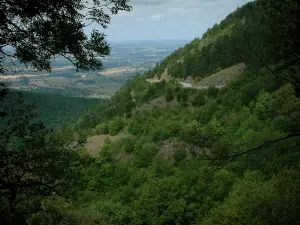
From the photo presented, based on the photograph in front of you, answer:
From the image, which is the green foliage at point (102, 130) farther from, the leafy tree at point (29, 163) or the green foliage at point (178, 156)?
the leafy tree at point (29, 163)

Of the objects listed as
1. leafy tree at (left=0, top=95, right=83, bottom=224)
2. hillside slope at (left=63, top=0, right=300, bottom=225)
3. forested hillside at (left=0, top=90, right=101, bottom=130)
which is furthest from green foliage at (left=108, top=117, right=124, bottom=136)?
forested hillside at (left=0, top=90, right=101, bottom=130)

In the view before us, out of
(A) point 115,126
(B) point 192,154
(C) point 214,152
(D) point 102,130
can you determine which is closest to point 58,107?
(D) point 102,130

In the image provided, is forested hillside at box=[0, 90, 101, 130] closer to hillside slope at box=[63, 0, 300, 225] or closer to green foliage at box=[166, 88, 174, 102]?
hillside slope at box=[63, 0, 300, 225]

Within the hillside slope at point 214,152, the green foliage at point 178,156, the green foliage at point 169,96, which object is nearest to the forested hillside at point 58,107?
the hillside slope at point 214,152

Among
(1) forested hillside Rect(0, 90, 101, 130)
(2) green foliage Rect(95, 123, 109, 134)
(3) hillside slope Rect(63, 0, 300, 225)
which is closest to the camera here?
(3) hillside slope Rect(63, 0, 300, 225)

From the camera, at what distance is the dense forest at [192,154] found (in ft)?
22.4

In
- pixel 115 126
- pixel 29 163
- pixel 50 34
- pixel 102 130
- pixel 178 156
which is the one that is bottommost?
pixel 178 156

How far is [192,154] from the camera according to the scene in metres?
10.8

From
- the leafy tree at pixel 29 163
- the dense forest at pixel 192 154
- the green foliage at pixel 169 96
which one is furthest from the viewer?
the green foliage at pixel 169 96

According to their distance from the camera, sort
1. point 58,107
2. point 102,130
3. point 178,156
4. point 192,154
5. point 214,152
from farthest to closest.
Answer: point 58,107 → point 102,130 → point 178,156 → point 192,154 → point 214,152

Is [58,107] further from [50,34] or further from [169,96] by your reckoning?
[50,34]

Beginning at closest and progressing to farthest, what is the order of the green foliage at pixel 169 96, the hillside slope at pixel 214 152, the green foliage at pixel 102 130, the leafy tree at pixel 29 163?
the leafy tree at pixel 29 163, the hillside slope at pixel 214 152, the green foliage at pixel 102 130, the green foliage at pixel 169 96

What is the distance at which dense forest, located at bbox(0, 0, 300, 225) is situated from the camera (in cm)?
682

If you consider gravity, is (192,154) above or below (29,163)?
below
